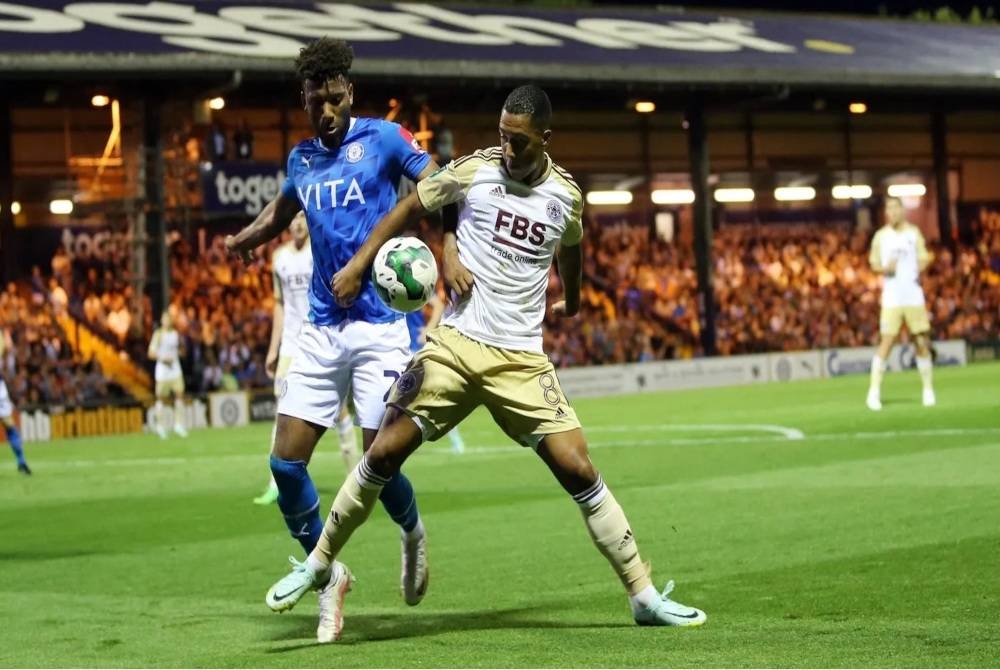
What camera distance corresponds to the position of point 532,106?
7.75 meters

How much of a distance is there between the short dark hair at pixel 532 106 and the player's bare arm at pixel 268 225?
55.7 inches

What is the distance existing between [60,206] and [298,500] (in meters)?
27.0

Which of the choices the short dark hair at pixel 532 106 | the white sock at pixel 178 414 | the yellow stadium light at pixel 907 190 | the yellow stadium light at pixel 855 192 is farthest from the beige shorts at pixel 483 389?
the yellow stadium light at pixel 907 190

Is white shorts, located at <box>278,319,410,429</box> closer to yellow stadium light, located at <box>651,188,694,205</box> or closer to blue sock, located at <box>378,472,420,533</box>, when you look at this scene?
blue sock, located at <box>378,472,420,533</box>

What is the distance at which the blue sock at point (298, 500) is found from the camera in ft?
27.6

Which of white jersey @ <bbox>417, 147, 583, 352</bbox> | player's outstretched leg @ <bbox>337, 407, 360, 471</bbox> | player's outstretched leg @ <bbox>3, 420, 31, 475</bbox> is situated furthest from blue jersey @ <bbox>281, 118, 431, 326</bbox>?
player's outstretched leg @ <bbox>3, 420, 31, 475</bbox>

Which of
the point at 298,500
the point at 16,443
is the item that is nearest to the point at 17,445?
the point at 16,443

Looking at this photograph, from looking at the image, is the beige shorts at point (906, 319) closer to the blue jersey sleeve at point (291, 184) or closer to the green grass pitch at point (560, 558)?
the green grass pitch at point (560, 558)

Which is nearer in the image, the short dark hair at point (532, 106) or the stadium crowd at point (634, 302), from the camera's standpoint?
the short dark hair at point (532, 106)

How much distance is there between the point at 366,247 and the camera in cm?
794

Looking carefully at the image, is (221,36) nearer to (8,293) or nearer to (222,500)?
(8,293)

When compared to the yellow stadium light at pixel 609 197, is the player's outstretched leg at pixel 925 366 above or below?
below

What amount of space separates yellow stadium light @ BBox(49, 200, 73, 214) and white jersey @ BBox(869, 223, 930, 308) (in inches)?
709

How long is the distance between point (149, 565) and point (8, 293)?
22.2 m
